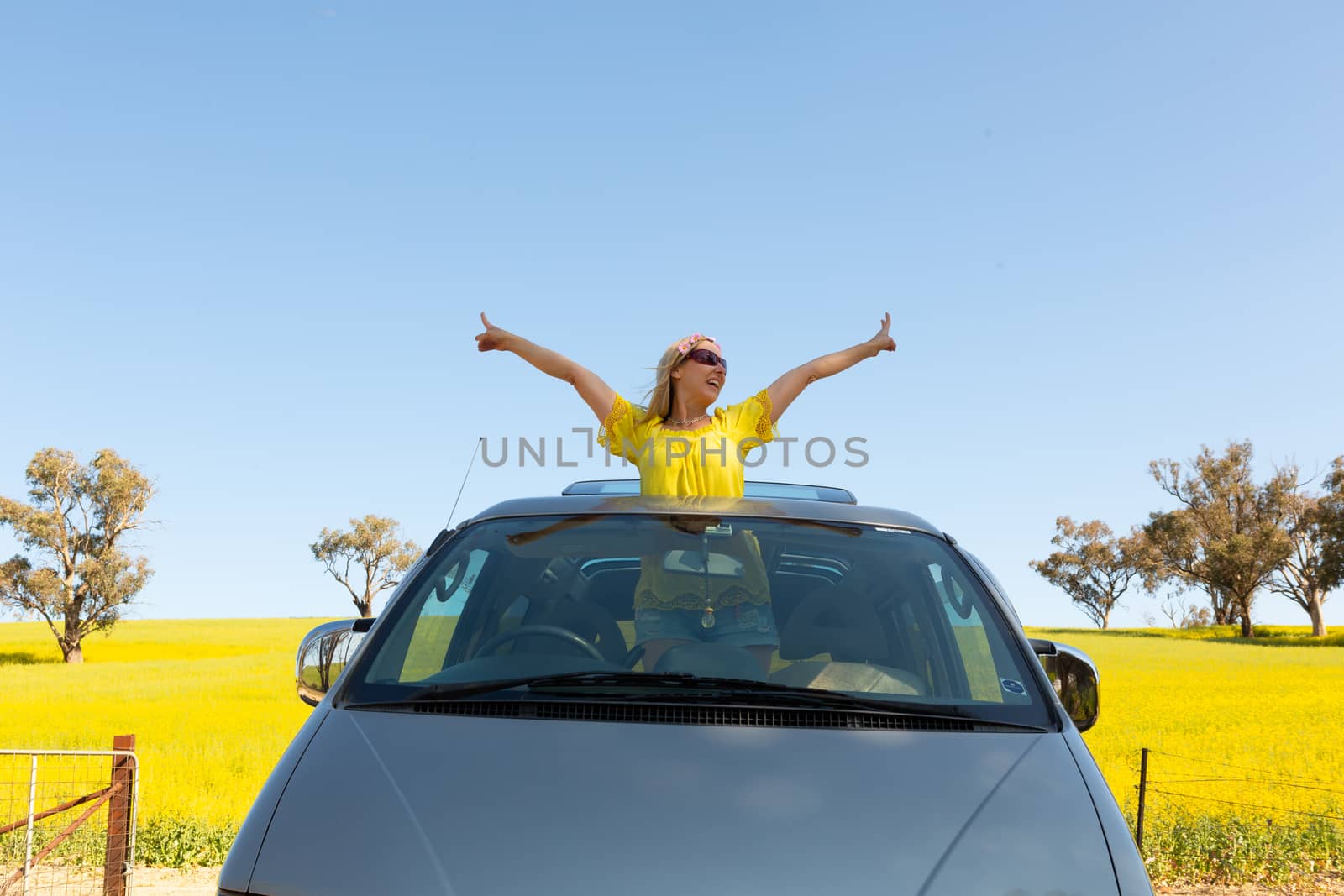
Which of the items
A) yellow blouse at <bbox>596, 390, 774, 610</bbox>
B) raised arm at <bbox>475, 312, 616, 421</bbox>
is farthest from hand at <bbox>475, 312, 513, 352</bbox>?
yellow blouse at <bbox>596, 390, 774, 610</bbox>

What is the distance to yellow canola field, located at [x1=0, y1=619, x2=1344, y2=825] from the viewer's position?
12930mm

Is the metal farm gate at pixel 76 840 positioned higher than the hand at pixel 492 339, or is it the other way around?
the hand at pixel 492 339

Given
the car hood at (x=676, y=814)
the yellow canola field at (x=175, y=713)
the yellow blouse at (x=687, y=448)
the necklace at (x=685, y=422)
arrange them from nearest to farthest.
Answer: the car hood at (x=676, y=814) → the yellow blouse at (x=687, y=448) → the necklace at (x=685, y=422) → the yellow canola field at (x=175, y=713)

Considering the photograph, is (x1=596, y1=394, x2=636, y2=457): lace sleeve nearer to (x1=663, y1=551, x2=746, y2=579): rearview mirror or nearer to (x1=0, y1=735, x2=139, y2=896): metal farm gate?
(x1=663, y1=551, x2=746, y2=579): rearview mirror

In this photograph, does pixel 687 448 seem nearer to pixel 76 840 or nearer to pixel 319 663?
pixel 319 663

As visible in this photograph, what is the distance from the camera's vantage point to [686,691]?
224 centimetres

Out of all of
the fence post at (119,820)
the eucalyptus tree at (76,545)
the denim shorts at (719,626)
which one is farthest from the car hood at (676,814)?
the eucalyptus tree at (76,545)

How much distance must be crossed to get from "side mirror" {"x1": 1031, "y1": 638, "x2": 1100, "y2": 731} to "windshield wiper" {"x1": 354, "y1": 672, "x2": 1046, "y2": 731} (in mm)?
491

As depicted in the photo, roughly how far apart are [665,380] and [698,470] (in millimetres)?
450

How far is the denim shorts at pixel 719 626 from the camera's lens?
2758 mm

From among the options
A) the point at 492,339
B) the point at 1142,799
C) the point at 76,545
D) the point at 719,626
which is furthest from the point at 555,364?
the point at 76,545

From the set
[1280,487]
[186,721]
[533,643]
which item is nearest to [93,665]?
[186,721]

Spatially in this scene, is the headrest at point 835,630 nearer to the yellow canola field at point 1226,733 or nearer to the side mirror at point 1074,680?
the side mirror at point 1074,680

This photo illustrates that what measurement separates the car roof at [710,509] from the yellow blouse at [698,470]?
131 millimetres
